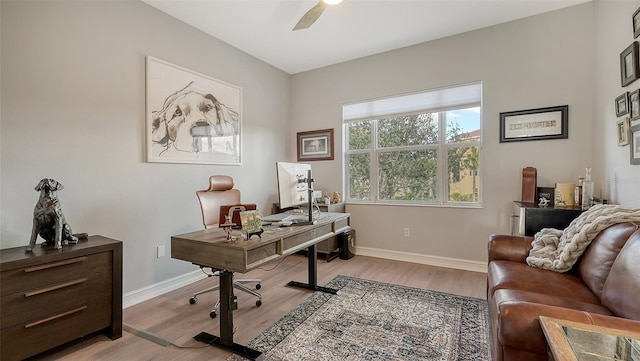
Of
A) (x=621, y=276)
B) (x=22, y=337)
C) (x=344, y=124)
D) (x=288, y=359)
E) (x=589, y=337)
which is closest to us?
(x=589, y=337)

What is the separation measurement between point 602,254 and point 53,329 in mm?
3313

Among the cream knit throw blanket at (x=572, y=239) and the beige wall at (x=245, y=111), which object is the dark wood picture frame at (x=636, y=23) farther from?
the cream knit throw blanket at (x=572, y=239)

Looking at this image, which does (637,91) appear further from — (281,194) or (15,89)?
(15,89)

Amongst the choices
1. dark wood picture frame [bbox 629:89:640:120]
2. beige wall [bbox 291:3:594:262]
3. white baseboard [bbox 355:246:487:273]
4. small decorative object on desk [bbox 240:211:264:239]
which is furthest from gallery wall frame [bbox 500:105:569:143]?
small decorative object on desk [bbox 240:211:264:239]

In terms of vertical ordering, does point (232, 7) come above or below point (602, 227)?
above

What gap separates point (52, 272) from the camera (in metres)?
1.73

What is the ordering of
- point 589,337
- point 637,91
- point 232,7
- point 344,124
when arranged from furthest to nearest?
point 344,124 < point 232,7 < point 637,91 < point 589,337

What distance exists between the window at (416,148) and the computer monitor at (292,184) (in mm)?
1921

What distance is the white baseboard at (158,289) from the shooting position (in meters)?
2.53

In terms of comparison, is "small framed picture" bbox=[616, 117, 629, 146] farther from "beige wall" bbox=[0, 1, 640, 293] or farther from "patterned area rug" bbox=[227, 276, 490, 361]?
"patterned area rug" bbox=[227, 276, 490, 361]

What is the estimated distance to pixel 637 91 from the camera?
1862 mm

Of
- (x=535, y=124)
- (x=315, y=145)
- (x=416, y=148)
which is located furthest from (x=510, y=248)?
(x=315, y=145)

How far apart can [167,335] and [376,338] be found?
1509 millimetres

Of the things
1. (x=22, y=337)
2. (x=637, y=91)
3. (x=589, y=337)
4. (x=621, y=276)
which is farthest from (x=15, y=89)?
(x=637, y=91)
